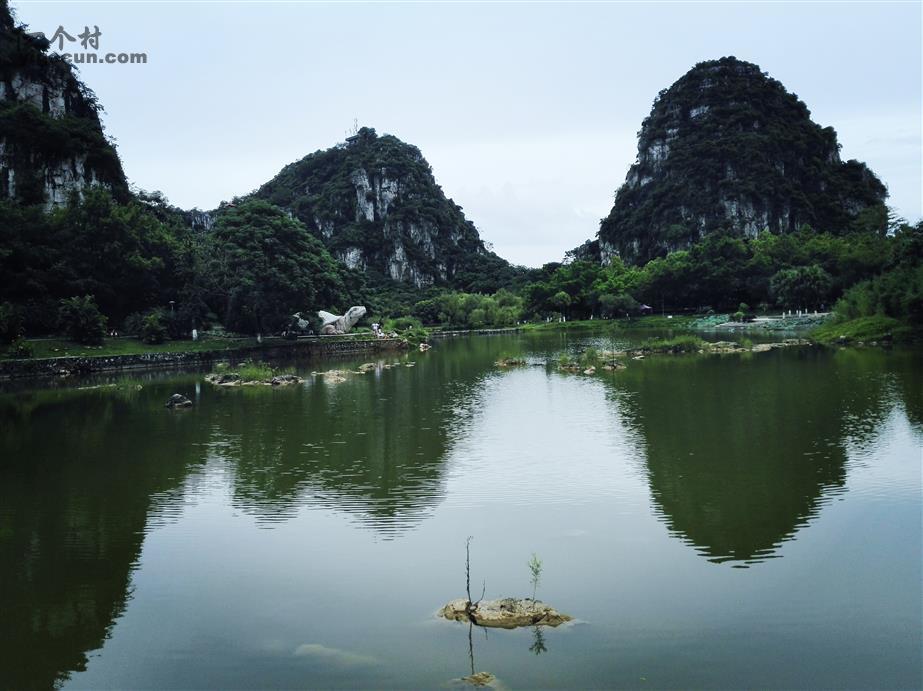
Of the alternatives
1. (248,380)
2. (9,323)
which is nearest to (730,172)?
(248,380)

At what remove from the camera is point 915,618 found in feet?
29.7

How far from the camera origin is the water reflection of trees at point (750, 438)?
1305cm

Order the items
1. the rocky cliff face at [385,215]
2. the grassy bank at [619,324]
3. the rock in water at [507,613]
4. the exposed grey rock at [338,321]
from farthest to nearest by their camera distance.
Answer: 1. the rocky cliff face at [385,215]
2. the grassy bank at [619,324]
3. the exposed grey rock at [338,321]
4. the rock in water at [507,613]

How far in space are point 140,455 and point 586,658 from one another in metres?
15.9

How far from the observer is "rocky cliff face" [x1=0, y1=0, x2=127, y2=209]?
2566 inches

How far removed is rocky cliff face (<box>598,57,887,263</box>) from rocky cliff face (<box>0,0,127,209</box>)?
111m

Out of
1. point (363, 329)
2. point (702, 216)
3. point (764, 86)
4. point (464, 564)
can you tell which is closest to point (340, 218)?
point (702, 216)

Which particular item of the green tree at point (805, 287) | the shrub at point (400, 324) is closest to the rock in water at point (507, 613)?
the shrub at point (400, 324)

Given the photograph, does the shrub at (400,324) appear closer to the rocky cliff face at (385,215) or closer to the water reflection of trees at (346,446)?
the water reflection of trees at (346,446)

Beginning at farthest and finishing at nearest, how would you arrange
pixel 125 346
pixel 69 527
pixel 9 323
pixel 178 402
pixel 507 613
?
pixel 125 346
pixel 9 323
pixel 178 402
pixel 69 527
pixel 507 613

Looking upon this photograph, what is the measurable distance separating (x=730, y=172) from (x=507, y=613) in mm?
166963

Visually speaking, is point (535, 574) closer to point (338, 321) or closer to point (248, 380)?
point (248, 380)

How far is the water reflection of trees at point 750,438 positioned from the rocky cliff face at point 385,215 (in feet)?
458

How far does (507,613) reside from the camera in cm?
927
